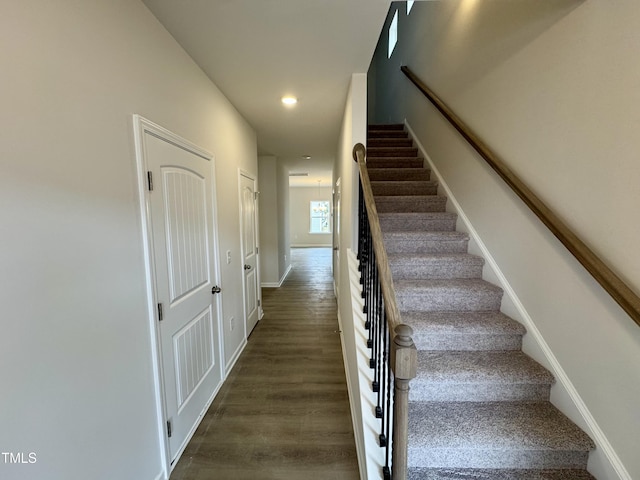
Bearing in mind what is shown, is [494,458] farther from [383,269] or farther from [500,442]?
[383,269]

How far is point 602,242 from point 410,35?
4.06 m

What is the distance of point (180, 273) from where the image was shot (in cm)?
176

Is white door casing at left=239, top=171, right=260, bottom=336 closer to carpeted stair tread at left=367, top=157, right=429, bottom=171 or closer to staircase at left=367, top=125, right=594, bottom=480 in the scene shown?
carpeted stair tread at left=367, top=157, right=429, bottom=171

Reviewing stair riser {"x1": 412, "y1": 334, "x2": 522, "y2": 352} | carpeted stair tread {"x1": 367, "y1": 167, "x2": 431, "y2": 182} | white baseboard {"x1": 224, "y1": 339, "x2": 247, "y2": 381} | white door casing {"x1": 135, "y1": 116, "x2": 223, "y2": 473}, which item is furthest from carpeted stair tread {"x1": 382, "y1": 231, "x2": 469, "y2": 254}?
white baseboard {"x1": 224, "y1": 339, "x2": 247, "y2": 381}

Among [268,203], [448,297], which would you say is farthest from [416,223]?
[268,203]

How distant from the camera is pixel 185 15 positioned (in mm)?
1498

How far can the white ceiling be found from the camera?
1462 mm

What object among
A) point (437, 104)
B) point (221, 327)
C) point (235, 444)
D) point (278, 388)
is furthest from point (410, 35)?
point (235, 444)

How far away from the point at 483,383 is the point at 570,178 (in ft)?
3.77

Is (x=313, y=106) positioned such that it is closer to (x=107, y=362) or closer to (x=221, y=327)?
(x=221, y=327)

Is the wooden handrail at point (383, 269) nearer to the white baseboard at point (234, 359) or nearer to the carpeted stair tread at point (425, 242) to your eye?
the carpeted stair tread at point (425, 242)

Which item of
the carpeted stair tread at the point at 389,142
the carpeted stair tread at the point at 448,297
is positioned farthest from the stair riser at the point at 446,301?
the carpeted stair tread at the point at 389,142

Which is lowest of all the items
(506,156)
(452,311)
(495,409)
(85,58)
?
(495,409)

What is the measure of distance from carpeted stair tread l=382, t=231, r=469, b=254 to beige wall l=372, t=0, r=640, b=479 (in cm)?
19
